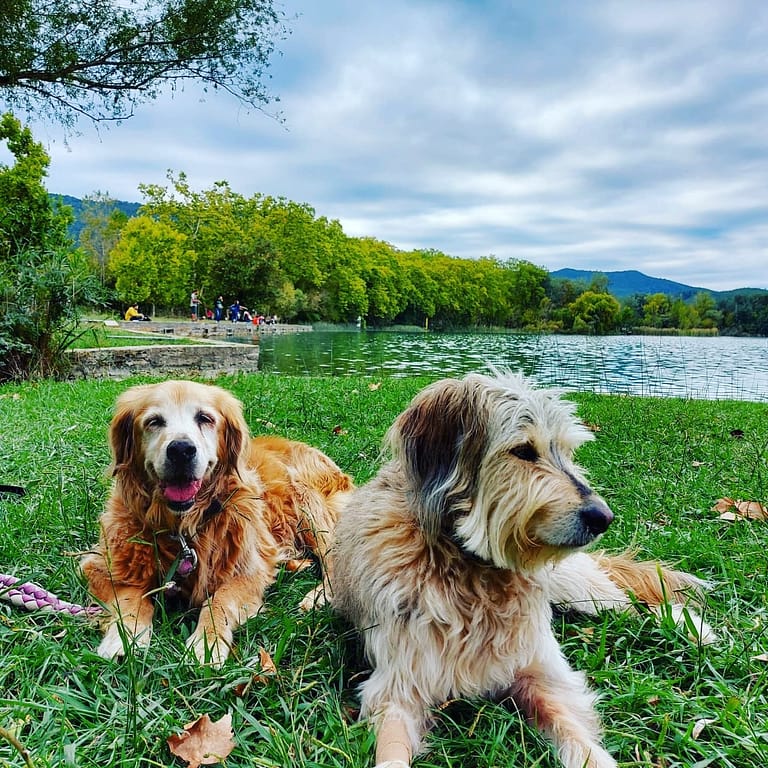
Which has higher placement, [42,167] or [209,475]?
[42,167]

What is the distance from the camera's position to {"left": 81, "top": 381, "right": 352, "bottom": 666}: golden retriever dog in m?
2.75

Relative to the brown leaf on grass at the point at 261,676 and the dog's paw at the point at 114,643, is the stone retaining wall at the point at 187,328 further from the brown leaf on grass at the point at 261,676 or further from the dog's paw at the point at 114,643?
the brown leaf on grass at the point at 261,676

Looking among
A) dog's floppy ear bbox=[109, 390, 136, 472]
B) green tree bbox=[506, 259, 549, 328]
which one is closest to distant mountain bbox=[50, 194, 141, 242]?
dog's floppy ear bbox=[109, 390, 136, 472]

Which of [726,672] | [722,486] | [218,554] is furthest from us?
[722,486]

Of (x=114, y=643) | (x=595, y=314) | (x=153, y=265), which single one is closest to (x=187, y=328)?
(x=595, y=314)

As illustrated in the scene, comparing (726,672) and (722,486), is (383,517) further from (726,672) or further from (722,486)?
(722,486)

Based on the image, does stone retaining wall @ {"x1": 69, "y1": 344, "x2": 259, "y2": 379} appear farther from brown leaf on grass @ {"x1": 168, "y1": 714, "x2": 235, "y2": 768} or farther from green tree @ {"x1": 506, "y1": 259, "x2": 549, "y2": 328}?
green tree @ {"x1": 506, "y1": 259, "x2": 549, "y2": 328}

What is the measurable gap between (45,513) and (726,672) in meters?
4.23

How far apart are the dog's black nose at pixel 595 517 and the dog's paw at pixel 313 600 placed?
1.44 metres

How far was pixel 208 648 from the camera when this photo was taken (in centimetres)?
241

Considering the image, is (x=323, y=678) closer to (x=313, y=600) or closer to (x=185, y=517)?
(x=313, y=600)

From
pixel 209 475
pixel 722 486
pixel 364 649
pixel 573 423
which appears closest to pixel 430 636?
pixel 364 649

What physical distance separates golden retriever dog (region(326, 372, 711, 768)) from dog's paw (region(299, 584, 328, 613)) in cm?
53

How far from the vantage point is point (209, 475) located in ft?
10.0
